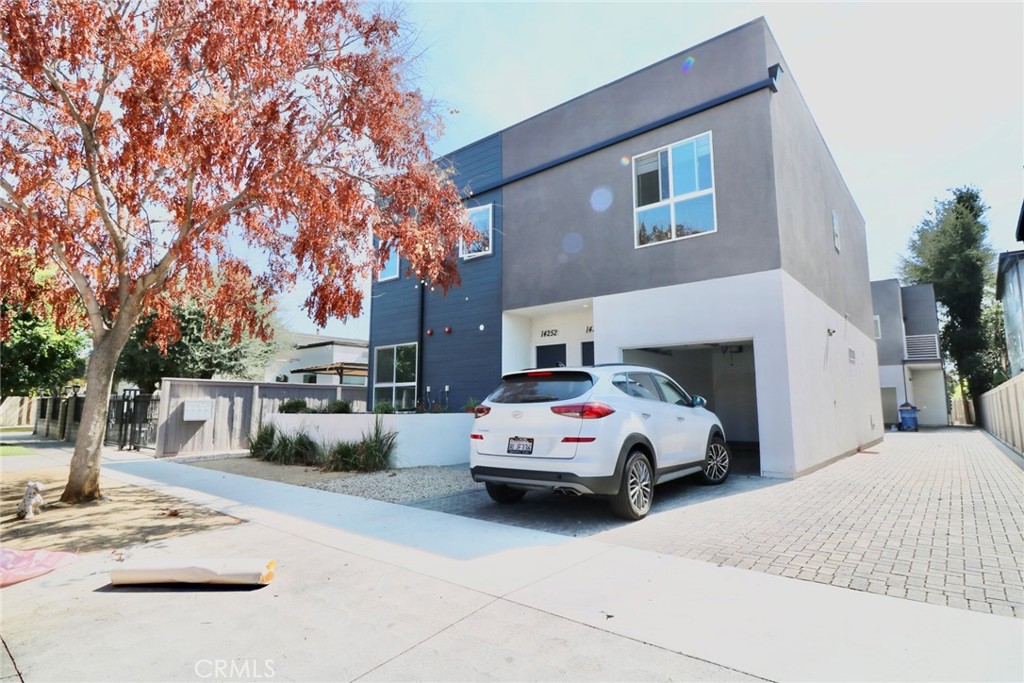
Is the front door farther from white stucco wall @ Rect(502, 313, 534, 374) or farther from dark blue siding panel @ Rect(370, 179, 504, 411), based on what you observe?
dark blue siding panel @ Rect(370, 179, 504, 411)

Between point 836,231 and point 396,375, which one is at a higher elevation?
point 836,231

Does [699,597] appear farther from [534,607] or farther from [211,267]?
[211,267]

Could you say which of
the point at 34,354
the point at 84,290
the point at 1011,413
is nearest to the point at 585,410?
the point at 84,290

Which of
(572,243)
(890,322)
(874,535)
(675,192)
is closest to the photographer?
(874,535)

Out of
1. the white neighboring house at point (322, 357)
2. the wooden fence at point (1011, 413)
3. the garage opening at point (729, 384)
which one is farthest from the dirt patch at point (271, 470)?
the white neighboring house at point (322, 357)

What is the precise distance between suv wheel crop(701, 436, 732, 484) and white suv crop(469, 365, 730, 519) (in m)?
1.07

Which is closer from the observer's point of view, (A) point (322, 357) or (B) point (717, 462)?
(B) point (717, 462)

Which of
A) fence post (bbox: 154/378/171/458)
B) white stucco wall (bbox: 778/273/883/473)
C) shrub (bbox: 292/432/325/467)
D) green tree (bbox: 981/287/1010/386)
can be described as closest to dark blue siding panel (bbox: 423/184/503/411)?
shrub (bbox: 292/432/325/467)

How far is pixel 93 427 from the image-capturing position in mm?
7117

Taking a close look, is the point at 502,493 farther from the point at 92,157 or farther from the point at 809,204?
the point at 809,204

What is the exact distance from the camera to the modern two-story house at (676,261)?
29.0 feet

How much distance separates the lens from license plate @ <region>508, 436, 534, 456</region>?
18.6ft

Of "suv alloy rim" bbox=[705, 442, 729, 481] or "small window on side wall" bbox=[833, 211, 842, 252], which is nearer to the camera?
"suv alloy rim" bbox=[705, 442, 729, 481]

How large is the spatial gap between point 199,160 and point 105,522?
14.4 ft
